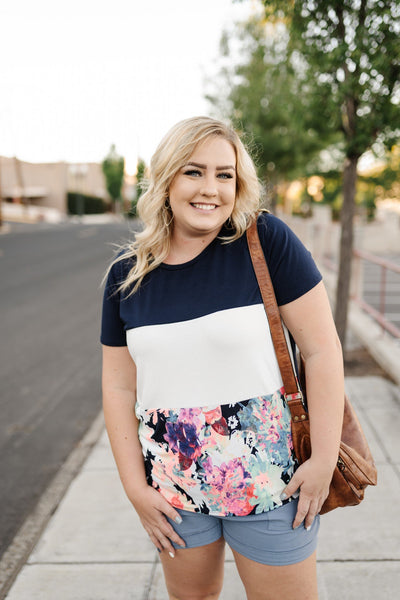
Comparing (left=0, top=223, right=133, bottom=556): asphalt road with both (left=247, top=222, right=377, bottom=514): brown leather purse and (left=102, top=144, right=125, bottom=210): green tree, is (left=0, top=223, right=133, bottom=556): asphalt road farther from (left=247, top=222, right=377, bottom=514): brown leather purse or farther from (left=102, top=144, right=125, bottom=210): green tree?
(left=102, top=144, right=125, bottom=210): green tree

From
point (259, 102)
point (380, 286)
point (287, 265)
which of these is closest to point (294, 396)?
point (287, 265)

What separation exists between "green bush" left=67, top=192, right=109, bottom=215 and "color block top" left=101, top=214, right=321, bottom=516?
2484 inches

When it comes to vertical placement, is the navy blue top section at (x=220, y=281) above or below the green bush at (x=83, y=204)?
above

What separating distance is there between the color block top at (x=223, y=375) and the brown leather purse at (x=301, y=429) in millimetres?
21

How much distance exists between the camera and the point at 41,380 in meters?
5.46

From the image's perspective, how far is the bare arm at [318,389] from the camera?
4.49ft

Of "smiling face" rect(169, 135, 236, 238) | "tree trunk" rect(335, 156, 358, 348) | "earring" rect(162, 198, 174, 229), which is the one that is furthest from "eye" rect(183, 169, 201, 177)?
"tree trunk" rect(335, 156, 358, 348)

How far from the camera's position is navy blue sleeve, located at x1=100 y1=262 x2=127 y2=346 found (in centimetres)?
155

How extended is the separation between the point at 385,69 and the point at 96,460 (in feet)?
12.8

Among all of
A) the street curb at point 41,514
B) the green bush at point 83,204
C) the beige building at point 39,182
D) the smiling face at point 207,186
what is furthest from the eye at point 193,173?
the beige building at point 39,182

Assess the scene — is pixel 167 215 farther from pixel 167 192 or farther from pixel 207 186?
pixel 207 186

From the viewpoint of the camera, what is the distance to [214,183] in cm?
143

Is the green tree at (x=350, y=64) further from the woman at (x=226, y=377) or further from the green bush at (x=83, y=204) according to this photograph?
the green bush at (x=83, y=204)

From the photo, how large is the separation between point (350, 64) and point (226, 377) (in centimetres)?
429
